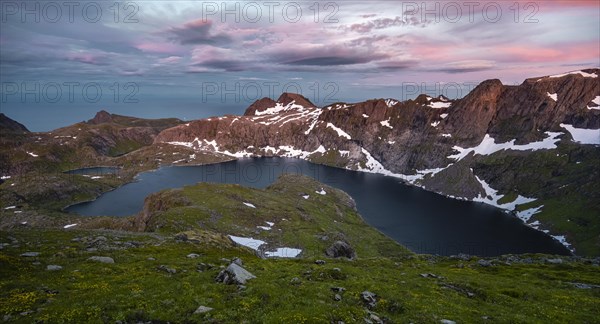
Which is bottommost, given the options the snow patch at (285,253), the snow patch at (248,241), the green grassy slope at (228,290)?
the snow patch at (285,253)

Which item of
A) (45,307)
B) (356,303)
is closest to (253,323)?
(356,303)

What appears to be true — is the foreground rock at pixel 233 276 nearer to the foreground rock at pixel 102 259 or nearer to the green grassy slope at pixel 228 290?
the green grassy slope at pixel 228 290

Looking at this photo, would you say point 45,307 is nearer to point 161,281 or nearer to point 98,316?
point 98,316

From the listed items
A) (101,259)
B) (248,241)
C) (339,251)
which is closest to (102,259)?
(101,259)

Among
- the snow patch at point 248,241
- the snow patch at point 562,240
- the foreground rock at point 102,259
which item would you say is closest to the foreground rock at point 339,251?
the snow patch at point 248,241

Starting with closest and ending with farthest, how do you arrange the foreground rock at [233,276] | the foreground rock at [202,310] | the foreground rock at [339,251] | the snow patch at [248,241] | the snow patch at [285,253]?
the foreground rock at [202,310] → the foreground rock at [233,276] → the foreground rock at [339,251] → the snow patch at [285,253] → the snow patch at [248,241]

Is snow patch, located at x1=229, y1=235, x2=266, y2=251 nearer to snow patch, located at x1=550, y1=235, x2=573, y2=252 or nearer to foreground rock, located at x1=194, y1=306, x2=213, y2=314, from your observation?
foreground rock, located at x1=194, y1=306, x2=213, y2=314

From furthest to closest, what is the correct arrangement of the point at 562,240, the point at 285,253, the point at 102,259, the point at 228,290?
the point at 562,240
the point at 285,253
the point at 102,259
the point at 228,290

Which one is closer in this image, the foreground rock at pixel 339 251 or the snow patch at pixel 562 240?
the foreground rock at pixel 339 251

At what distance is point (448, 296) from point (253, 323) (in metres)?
19.6

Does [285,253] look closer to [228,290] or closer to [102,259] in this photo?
[102,259]

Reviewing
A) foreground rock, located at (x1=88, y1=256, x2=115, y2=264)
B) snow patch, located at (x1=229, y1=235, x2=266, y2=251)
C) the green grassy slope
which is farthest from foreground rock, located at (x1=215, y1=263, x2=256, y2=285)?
snow patch, located at (x1=229, y1=235, x2=266, y2=251)

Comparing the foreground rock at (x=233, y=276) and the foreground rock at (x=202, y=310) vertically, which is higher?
the foreground rock at (x=202, y=310)

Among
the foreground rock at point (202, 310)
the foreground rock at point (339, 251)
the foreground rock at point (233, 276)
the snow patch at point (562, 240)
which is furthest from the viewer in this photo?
the snow patch at point (562, 240)
